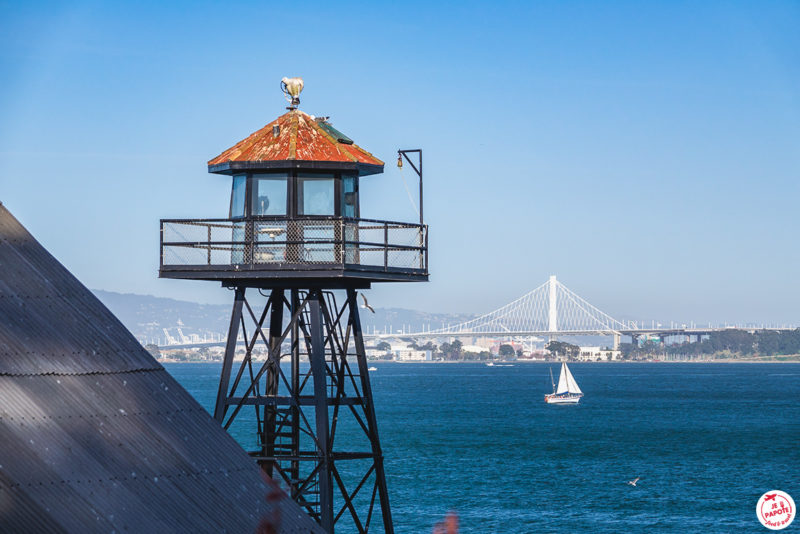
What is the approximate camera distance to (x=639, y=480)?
79.6m

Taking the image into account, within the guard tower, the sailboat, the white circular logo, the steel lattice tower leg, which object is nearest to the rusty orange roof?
the guard tower

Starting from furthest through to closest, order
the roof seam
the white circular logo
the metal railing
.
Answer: the white circular logo → the metal railing → the roof seam

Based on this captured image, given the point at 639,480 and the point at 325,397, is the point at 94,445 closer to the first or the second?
the point at 325,397

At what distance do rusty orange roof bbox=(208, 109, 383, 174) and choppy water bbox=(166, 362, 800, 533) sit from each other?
126ft

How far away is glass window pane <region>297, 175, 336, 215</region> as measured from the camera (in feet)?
69.9

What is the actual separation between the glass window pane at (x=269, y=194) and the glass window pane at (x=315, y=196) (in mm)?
287

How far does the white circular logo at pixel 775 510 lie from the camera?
61466mm

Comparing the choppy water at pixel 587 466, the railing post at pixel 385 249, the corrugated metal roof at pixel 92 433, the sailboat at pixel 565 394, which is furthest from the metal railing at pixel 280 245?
the sailboat at pixel 565 394

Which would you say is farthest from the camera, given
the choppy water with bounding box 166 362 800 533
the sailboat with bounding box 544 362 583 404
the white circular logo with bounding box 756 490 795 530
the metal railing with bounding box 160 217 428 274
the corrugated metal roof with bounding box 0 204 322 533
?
the sailboat with bounding box 544 362 583 404

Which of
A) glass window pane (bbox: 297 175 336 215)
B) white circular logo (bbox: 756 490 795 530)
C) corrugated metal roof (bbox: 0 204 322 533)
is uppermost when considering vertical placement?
glass window pane (bbox: 297 175 336 215)

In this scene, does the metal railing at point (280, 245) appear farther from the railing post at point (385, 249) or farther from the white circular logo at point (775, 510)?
the white circular logo at point (775, 510)

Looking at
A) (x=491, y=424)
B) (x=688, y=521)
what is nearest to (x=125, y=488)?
(x=688, y=521)

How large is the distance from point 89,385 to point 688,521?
55385 millimetres

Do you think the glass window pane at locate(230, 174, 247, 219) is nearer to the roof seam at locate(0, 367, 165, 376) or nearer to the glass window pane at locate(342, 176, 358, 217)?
the glass window pane at locate(342, 176, 358, 217)
